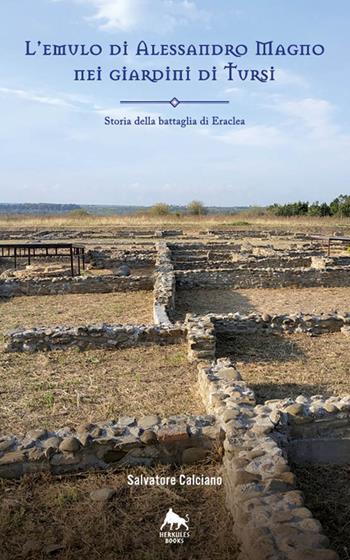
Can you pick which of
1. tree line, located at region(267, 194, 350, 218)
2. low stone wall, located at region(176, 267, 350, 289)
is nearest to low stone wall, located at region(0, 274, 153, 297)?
low stone wall, located at region(176, 267, 350, 289)

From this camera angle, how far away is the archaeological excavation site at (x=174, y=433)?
9.90ft

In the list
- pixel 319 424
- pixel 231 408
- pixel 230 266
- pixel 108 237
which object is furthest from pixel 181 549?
pixel 108 237

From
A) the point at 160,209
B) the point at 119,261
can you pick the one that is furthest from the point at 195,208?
the point at 119,261

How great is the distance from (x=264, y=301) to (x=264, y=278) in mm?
1842

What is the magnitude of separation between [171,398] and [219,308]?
578cm

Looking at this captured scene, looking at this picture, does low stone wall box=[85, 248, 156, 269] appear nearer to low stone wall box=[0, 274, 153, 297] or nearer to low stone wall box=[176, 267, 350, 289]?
low stone wall box=[176, 267, 350, 289]

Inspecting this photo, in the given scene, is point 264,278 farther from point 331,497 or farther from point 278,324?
point 331,497

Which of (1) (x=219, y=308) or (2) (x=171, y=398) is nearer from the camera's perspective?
(2) (x=171, y=398)

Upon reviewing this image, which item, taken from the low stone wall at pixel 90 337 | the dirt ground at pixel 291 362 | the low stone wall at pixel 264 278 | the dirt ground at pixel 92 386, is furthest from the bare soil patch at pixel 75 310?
the dirt ground at pixel 291 362

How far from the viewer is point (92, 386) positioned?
5.94m

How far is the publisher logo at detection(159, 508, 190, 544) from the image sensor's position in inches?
120

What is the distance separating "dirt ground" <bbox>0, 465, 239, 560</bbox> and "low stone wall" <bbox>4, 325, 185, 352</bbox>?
3732 mm

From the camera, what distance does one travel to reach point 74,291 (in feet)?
42.3

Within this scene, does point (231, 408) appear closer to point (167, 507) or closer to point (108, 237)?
point (167, 507)
